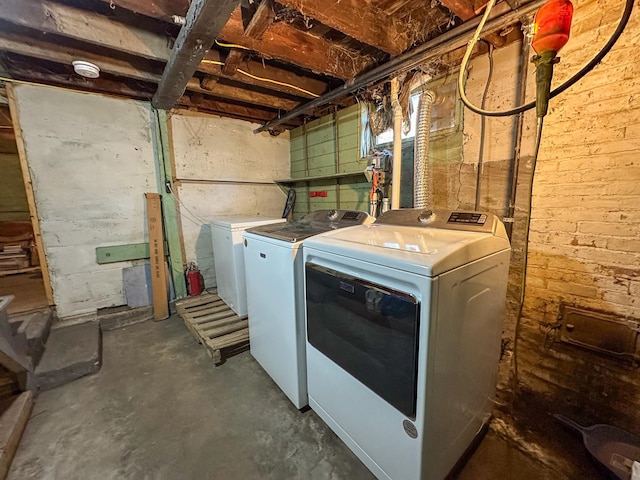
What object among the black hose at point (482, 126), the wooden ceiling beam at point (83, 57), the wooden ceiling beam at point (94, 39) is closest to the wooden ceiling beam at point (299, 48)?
the wooden ceiling beam at point (94, 39)

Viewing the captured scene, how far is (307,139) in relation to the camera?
3488 millimetres

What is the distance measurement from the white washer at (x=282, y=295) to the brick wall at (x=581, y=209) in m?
1.02

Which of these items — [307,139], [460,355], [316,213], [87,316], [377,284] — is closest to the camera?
[377,284]

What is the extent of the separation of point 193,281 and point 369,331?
2.67 metres

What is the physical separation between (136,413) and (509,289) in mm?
2538

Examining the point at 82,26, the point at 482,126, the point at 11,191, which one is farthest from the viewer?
the point at 11,191

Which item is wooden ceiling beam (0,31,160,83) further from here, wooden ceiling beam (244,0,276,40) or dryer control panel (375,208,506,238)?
dryer control panel (375,208,506,238)

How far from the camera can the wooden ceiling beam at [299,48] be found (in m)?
1.58

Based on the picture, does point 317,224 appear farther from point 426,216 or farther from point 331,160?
point 331,160

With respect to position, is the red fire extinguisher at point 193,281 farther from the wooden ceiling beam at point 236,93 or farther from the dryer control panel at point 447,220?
the dryer control panel at point 447,220

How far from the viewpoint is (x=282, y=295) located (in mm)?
1561

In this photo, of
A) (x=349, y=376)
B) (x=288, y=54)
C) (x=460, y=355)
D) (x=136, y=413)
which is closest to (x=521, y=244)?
(x=460, y=355)

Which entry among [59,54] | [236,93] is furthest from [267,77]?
[59,54]

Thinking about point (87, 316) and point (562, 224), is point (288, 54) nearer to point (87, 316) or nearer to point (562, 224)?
A: point (562, 224)
